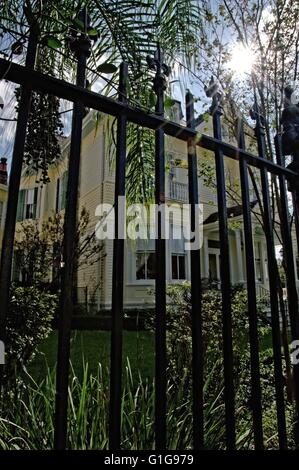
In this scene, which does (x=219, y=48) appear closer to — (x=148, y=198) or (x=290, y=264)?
(x=148, y=198)

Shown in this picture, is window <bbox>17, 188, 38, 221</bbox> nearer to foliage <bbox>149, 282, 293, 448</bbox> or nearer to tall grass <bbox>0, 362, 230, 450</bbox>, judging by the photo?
Answer: foliage <bbox>149, 282, 293, 448</bbox>

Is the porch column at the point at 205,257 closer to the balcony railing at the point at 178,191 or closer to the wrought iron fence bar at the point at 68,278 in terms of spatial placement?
the balcony railing at the point at 178,191

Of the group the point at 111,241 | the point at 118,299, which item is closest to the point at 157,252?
the point at 118,299

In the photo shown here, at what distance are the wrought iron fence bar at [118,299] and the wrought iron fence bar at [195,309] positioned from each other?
0.28m

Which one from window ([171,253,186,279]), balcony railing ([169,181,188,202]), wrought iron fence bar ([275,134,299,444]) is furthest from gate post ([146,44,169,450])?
window ([171,253,186,279])

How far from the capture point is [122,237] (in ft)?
3.19

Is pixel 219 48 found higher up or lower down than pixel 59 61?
higher up

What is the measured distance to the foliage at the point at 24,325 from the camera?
3.20 m

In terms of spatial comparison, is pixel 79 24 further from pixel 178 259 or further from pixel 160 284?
pixel 178 259

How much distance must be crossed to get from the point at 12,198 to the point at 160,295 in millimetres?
541

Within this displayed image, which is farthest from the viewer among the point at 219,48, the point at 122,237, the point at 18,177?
the point at 219,48

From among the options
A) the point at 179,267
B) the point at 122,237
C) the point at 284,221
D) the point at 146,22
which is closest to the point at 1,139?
the point at 122,237
